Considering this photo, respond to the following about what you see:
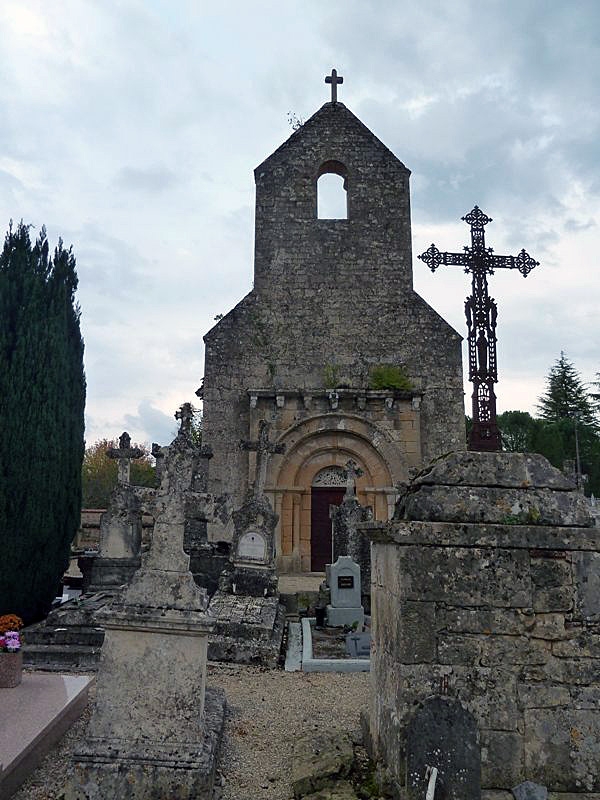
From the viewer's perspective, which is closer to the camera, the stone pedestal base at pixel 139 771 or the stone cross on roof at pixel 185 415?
the stone pedestal base at pixel 139 771

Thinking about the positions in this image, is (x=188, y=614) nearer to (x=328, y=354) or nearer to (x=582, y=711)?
(x=582, y=711)

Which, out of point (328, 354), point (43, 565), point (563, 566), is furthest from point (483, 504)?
point (328, 354)

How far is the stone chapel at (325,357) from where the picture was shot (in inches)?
527

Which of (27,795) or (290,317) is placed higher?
(290,317)

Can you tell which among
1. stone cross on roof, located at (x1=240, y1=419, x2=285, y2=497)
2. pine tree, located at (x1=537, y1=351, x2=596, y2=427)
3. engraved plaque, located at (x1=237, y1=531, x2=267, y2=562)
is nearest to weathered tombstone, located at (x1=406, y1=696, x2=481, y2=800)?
engraved plaque, located at (x1=237, y1=531, x2=267, y2=562)

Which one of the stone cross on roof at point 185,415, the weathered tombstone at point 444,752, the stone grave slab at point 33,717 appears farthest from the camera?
the stone cross on roof at point 185,415

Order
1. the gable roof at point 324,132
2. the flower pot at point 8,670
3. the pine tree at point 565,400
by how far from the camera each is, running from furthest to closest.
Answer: the pine tree at point 565,400 → the gable roof at point 324,132 → the flower pot at point 8,670

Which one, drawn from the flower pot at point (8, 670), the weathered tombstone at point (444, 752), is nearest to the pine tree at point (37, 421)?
the flower pot at point (8, 670)

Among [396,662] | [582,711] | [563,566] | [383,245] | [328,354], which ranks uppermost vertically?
[383,245]

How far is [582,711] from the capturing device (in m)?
2.71

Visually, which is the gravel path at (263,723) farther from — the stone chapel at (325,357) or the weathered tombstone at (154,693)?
the stone chapel at (325,357)

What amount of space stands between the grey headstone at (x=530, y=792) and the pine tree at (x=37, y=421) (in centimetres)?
743

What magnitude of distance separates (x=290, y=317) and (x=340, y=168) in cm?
442

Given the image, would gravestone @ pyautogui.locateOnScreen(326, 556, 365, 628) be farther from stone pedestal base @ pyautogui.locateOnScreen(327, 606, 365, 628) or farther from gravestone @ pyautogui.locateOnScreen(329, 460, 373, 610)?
gravestone @ pyautogui.locateOnScreen(329, 460, 373, 610)
